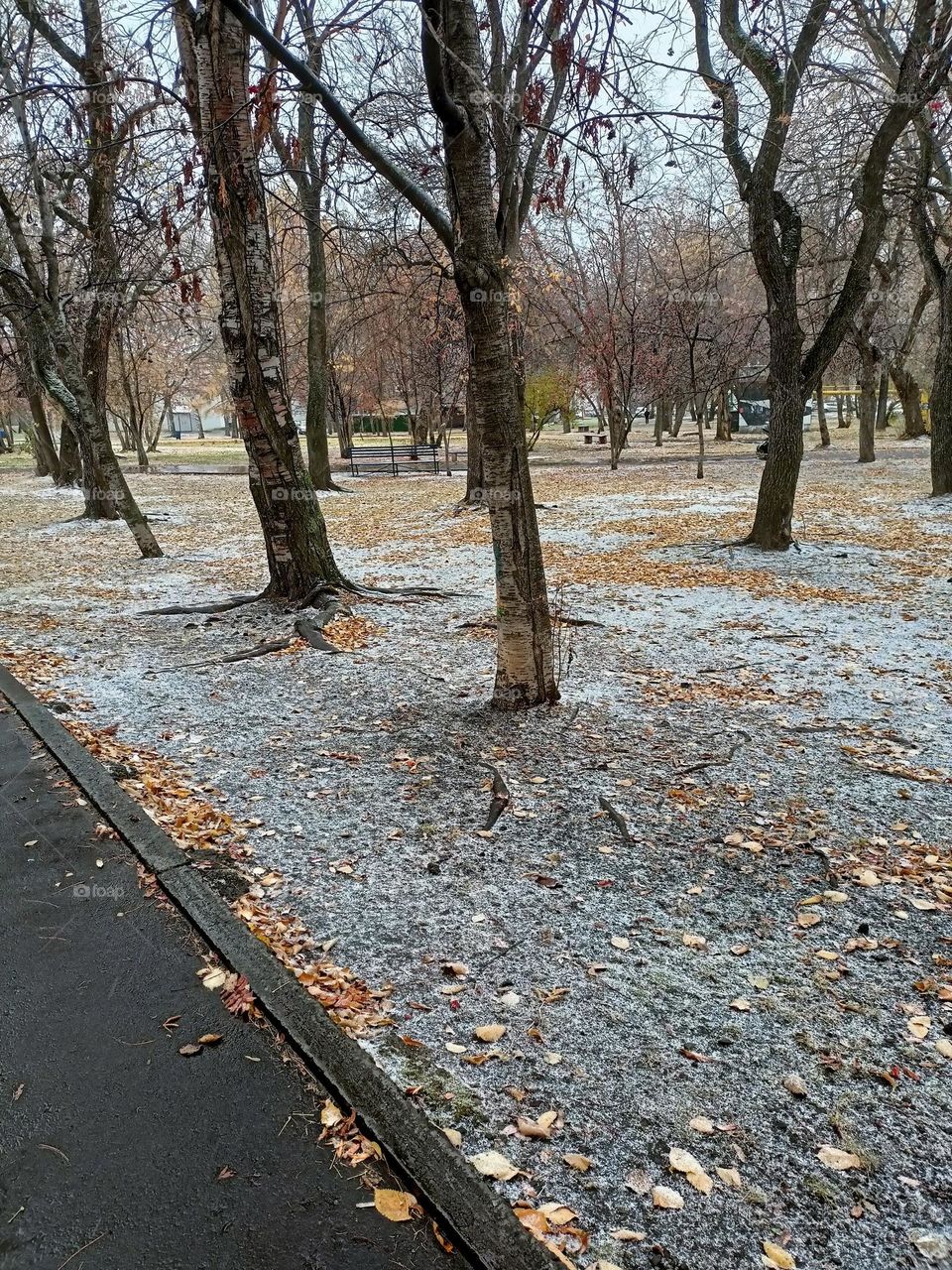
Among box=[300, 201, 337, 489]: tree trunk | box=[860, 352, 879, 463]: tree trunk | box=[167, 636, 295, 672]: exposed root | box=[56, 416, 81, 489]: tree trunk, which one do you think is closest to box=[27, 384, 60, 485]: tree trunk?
box=[56, 416, 81, 489]: tree trunk

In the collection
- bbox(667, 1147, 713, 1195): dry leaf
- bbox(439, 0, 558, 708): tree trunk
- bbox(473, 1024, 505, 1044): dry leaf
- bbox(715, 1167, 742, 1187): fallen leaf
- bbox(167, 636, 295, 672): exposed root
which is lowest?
bbox(715, 1167, 742, 1187): fallen leaf

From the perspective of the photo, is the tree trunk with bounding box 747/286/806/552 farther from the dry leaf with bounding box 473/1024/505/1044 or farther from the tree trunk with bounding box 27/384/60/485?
the tree trunk with bounding box 27/384/60/485

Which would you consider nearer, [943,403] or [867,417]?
[943,403]

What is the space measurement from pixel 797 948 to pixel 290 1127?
1860 mm

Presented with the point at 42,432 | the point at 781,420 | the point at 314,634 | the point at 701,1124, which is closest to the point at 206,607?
the point at 314,634

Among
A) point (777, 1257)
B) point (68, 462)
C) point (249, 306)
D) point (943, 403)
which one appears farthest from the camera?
point (68, 462)

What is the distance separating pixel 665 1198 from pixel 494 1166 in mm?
437

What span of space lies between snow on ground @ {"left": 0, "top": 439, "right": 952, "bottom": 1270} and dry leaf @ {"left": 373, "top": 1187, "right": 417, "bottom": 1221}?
0.25 m

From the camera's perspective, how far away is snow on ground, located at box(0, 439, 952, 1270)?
7.04 ft

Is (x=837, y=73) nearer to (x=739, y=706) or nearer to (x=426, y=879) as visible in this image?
(x=739, y=706)

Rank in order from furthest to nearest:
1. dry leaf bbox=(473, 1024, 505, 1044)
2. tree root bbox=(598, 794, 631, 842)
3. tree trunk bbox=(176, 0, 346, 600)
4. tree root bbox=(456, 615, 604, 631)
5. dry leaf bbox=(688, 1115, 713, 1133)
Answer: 1. tree root bbox=(456, 615, 604, 631)
2. tree trunk bbox=(176, 0, 346, 600)
3. tree root bbox=(598, 794, 631, 842)
4. dry leaf bbox=(473, 1024, 505, 1044)
5. dry leaf bbox=(688, 1115, 713, 1133)

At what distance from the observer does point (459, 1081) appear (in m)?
2.42

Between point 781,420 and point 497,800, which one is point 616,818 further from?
point 781,420

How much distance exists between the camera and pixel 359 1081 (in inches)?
93.5
